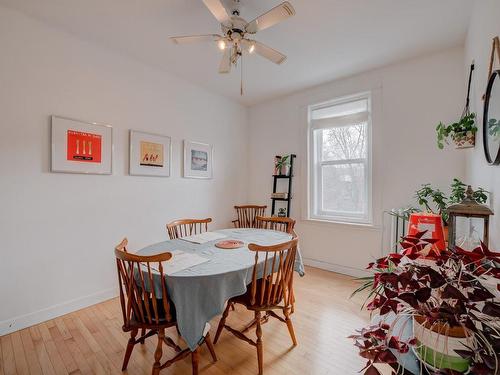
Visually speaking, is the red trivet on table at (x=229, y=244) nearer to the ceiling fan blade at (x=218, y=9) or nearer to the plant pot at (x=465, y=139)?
the ceiling fan blade at (x=218, y=9)

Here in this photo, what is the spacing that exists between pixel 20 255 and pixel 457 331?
9.56 ft

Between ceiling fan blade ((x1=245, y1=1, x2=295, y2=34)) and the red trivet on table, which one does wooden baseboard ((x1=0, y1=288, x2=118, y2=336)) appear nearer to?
the red trivet on table

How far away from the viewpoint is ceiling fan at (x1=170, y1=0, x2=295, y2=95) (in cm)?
161

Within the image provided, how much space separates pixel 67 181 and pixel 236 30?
80.8 inches

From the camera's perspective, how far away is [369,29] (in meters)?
2.28

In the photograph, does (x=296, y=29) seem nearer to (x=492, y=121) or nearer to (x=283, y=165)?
(x=492, y=121)

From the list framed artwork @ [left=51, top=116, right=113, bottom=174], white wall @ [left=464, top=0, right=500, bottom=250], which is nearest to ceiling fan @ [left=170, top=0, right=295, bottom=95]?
white wall @ [left=464, top=0, right=500, bottom=250]

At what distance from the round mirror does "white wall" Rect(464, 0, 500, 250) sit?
0.24 feet

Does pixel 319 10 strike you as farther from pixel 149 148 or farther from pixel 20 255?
pixel 20 255

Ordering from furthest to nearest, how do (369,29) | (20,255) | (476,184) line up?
1. (369,29)
2. (20,255)
3. (476,184)

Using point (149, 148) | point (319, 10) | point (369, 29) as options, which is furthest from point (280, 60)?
point (149, 148)

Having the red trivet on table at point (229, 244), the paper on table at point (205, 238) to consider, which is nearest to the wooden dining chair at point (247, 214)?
the paper on table at point (205, 238)

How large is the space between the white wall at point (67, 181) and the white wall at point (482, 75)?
302cm


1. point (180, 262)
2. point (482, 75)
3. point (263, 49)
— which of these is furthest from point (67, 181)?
point (482, 75)
